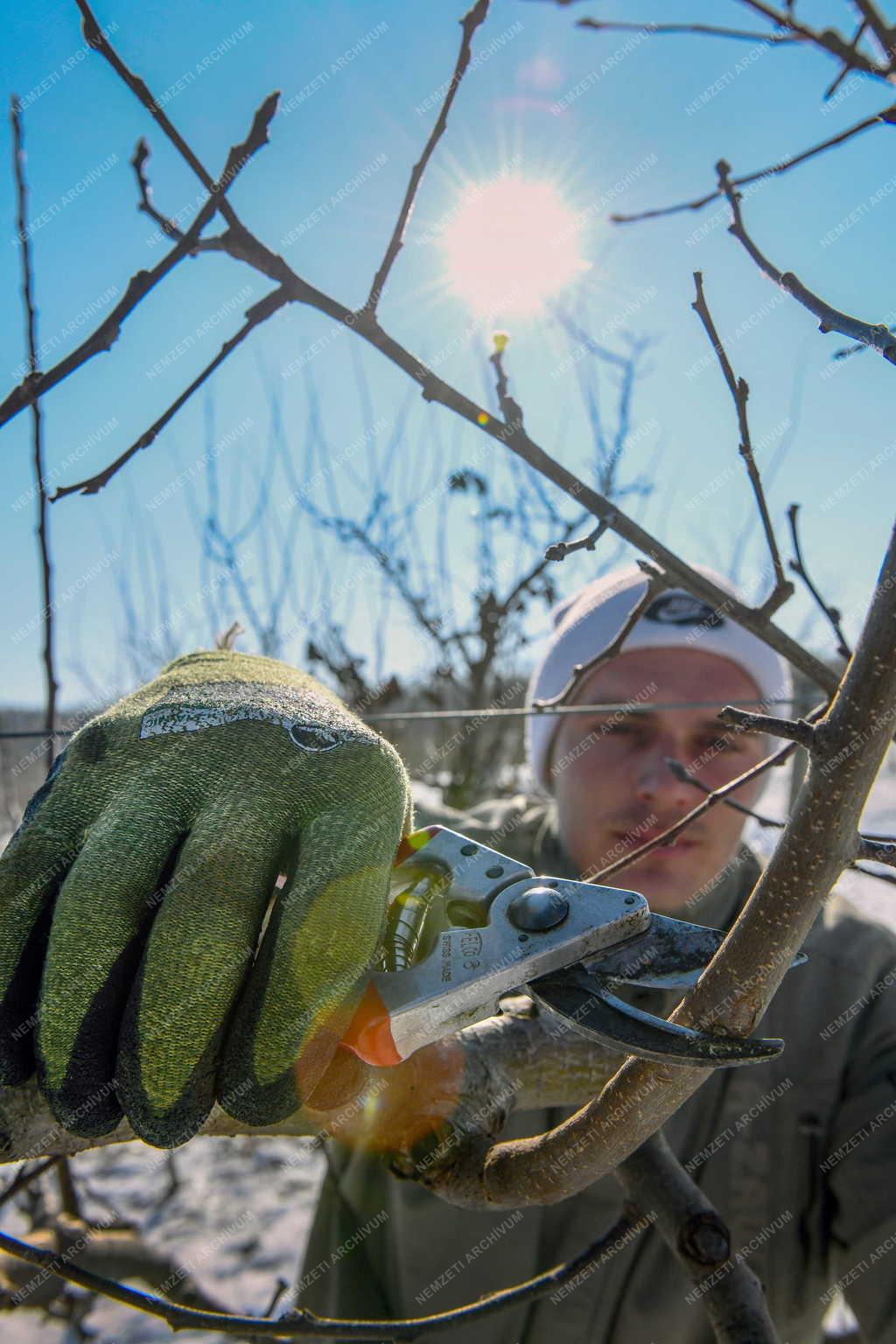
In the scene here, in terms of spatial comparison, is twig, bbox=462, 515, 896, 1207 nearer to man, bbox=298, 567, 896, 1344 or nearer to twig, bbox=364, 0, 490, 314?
twig, bbox=364, 0, 490, 314

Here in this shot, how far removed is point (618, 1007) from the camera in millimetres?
848

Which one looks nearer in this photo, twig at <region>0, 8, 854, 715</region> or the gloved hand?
the gloved hand

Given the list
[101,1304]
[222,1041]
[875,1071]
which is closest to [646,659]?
[875,1071]

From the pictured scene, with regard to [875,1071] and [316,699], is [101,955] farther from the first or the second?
[875,1071]

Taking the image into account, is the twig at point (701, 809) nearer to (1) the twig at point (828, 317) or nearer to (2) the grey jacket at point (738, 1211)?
(1) the twig at point (828, 317)

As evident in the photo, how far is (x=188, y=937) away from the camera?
82 cm

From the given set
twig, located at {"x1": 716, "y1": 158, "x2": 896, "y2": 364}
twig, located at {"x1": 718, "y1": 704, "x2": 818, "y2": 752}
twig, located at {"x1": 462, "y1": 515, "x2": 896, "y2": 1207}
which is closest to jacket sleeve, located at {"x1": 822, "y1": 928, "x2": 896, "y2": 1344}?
twig, located at {"x1": 462, "y1": 515, "x2": 896, "y2": 1207}

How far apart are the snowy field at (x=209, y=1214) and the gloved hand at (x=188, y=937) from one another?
8.50ft

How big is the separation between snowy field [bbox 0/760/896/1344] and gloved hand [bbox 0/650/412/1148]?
8.50ft

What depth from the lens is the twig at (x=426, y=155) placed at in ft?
3.10

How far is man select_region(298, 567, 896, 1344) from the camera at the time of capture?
6.06 ft

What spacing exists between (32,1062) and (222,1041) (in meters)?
0.20

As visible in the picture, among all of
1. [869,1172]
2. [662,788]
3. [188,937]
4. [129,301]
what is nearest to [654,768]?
[662,788]

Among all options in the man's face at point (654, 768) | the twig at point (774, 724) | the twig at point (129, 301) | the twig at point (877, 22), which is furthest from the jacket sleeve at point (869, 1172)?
the twig at point (129, 301)
